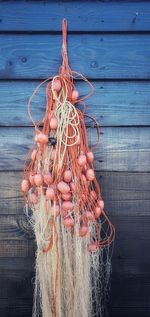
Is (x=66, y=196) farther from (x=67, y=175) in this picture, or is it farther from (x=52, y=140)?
(x=52, y=140)

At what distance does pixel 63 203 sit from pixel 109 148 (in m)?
0.38

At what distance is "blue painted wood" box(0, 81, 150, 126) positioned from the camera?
1770mm

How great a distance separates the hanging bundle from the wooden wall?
0.30ft

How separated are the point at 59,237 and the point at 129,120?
0.62 meters

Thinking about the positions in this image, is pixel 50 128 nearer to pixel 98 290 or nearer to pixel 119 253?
pixel 119 253

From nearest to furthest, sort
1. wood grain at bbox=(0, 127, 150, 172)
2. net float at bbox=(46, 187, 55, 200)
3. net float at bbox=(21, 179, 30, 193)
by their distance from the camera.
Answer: net float at bbox=(46, 187, 55, 200) < net float at bbox=(21, 179, 30, 193) < wood grain at bbox=(0, 127, 150, 172)

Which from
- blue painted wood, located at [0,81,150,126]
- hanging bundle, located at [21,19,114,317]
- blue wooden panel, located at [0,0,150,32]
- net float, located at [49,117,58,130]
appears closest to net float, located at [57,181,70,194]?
hanging bundle, located at [21,19,114,317]

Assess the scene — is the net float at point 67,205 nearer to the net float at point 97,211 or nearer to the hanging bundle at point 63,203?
the hanging bundle at point 63,203

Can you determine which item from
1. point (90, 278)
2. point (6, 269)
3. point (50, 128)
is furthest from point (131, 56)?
point (6, 269)

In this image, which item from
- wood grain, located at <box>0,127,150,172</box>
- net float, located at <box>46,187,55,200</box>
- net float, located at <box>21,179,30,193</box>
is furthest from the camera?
wood grain, located at <box>0,127,150,172</box>

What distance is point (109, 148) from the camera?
71.3 inches

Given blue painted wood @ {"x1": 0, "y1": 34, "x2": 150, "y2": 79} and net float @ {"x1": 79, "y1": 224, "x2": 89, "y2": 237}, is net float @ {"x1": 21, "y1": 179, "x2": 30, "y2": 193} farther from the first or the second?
blue painted wood @ {"x1": 0, "y1": 34, "x2": 150, "y2": 79}

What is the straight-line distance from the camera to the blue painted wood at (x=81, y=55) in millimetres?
1748

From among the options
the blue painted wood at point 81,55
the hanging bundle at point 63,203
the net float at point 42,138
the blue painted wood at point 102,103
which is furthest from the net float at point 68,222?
the blue painted wood at point 81,55
